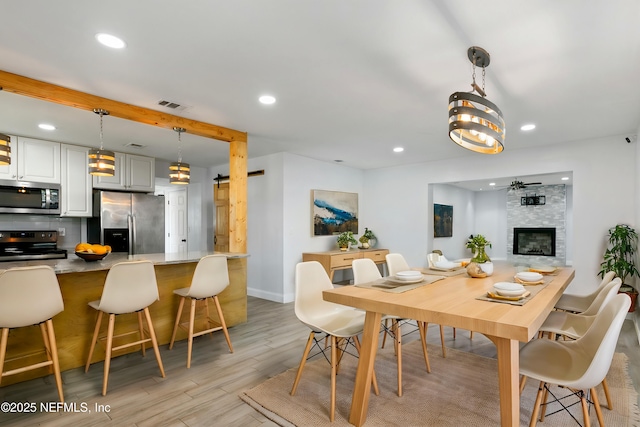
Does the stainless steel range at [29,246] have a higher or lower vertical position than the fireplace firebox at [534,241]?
higher

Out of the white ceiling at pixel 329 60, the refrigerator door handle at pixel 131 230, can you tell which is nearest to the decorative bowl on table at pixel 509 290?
the white ceiling at pixel 329 60

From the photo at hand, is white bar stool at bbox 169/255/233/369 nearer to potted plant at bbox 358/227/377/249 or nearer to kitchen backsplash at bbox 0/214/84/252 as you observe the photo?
kitchen backsplash at bbox 0/214/84/252

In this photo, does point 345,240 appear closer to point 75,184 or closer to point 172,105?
point 172,105

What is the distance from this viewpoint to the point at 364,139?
15.4ft

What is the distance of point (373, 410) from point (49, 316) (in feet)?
7.55

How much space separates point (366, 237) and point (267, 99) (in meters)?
4.07

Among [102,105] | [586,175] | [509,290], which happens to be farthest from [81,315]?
[586,175]

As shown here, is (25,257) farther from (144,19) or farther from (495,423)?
(495,423)

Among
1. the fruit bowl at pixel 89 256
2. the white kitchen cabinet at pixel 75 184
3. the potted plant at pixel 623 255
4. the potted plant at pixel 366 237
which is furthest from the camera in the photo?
the potted plant at pixel 366 237

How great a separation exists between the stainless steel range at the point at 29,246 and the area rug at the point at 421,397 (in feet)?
12.6

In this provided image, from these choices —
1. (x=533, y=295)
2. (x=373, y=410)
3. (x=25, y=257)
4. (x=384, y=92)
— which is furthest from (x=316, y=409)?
(x=25, y=257)

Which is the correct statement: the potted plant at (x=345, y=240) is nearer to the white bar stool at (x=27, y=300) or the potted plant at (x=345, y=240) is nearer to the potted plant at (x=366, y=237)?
the potted plant at (x=366, y=237)

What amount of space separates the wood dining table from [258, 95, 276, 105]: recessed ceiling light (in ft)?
6.18

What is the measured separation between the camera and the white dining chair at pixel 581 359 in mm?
1605
